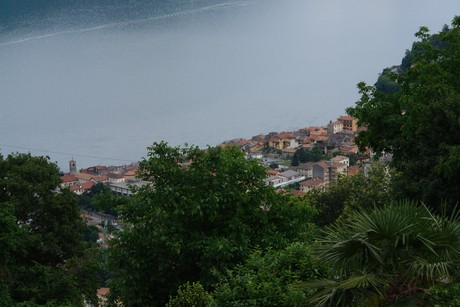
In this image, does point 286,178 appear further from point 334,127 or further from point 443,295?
point 443,295

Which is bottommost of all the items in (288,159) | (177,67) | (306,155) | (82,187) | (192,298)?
(82,187)

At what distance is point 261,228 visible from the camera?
4379 mm

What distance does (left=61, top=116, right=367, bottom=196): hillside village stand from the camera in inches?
815

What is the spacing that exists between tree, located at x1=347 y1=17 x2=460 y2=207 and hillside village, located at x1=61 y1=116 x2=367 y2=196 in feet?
40.0

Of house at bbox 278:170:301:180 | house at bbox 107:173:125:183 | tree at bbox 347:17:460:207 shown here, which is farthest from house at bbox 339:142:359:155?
tree at bbox 347:17:460:207

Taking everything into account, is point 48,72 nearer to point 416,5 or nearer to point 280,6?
point 280,6

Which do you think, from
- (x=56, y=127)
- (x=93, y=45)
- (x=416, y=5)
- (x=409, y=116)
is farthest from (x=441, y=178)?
(x=416, y=5)

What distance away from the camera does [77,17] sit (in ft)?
144

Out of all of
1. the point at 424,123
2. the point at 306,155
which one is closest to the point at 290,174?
the point at 306,155

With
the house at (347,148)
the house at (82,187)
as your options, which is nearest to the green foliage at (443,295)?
the house at (82,187)

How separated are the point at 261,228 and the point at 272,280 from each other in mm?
1313

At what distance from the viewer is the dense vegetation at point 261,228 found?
102 inches

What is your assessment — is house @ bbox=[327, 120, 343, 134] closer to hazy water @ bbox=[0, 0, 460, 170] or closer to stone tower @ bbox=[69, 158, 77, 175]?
hazy water @ bbox=[0, 0, 460, 170]

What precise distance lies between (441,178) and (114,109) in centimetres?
2286
